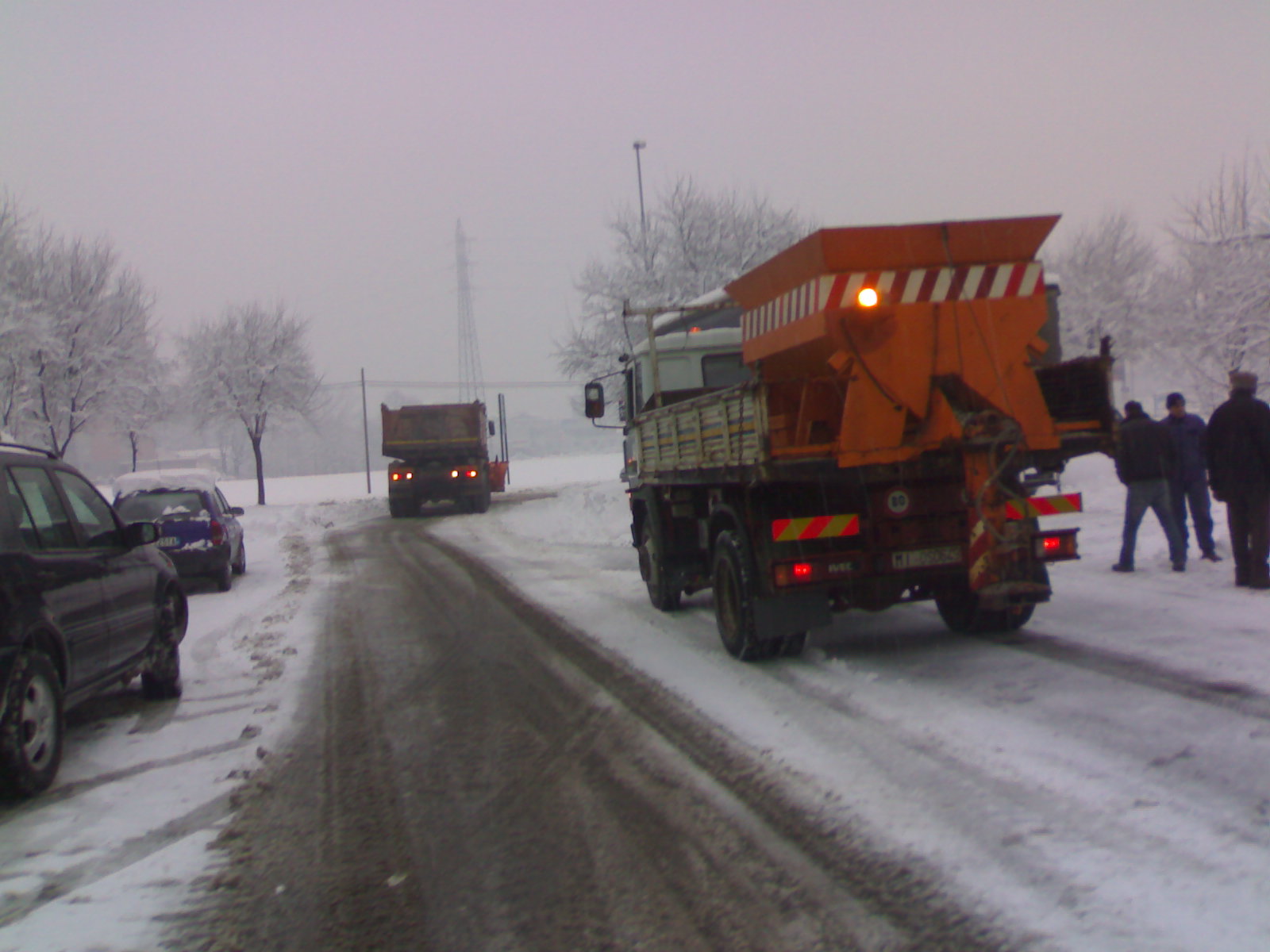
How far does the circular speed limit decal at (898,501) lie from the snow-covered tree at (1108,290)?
3312 cm

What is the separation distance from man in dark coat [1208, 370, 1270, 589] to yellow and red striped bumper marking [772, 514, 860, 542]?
421 cm

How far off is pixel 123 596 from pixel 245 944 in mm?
3775

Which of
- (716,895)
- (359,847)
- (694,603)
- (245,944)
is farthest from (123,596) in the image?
(694,603)

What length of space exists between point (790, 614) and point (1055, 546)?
5.86ft

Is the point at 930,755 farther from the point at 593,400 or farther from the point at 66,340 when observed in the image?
the point at 66,340

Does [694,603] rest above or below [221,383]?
below

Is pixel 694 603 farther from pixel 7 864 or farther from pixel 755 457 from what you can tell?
pixel 7 864

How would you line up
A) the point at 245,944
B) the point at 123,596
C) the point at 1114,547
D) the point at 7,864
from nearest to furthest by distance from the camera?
1. the point at 245,944
2. the point at 7,864
3. the point at 123,596
4. the point at 1114,547

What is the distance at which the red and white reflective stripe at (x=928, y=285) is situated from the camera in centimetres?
641

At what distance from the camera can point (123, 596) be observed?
6.64 metres

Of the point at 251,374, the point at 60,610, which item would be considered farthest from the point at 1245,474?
the point at 251,374

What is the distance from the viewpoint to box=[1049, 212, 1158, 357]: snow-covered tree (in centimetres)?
3784

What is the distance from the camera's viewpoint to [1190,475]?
10695mm

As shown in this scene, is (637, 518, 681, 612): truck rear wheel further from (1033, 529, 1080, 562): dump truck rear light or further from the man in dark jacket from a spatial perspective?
the man in dark jacket
